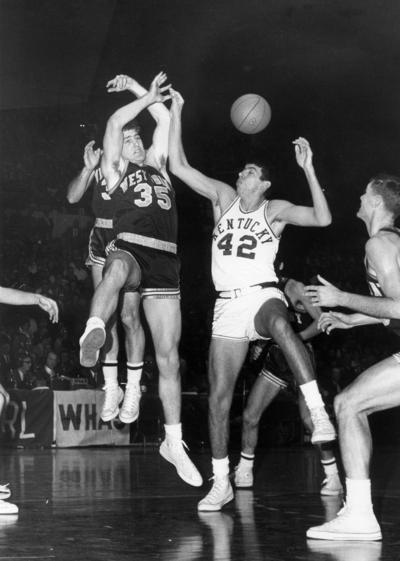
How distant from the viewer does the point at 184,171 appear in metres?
8.02

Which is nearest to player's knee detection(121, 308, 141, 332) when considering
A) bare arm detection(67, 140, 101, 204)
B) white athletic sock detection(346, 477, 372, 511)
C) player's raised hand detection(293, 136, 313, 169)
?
bare arm detection(67, 140, 101, 204)

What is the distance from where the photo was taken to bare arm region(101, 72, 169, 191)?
7527 millimetres

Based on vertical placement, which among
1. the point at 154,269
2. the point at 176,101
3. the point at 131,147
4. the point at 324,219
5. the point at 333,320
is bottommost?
the point at 333,320

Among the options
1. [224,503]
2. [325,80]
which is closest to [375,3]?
[325,80]

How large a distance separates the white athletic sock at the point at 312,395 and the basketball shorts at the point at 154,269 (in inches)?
60.3

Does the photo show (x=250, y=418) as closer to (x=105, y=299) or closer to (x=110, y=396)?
(x=110, y=396)

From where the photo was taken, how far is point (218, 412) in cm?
776

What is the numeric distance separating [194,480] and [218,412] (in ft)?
1.96

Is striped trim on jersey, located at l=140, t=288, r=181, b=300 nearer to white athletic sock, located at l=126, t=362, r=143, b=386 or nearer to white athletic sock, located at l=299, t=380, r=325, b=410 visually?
white athletic sock, located at l=126, t=362, r=143, b=386

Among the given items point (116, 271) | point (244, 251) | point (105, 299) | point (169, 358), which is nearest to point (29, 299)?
A: point (105, 299)

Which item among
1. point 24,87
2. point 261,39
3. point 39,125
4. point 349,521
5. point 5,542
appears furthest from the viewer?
point 39,125

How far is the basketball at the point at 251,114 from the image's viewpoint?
10375mm

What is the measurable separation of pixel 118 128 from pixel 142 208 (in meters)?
0.72

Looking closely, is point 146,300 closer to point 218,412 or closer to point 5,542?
point 218,412
